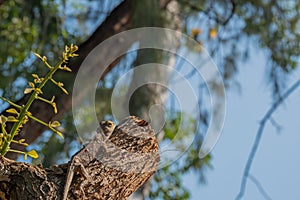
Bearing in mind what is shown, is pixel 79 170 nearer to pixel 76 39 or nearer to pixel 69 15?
pixel 76 39

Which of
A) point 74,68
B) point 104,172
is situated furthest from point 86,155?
point 74,68

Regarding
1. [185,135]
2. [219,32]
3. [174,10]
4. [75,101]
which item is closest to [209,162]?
[185,135]

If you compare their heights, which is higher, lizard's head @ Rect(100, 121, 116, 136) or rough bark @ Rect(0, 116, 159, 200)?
lizard's head @ Rect(100, 121, 116, 136)

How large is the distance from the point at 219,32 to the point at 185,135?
17.3 inches

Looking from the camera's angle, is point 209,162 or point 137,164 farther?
point 209,162

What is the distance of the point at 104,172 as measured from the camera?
853 mm

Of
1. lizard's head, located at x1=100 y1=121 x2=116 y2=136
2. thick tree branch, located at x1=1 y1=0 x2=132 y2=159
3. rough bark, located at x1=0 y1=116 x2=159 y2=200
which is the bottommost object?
rough bark, located at x1=0 y1=116 x2=159 y2=200

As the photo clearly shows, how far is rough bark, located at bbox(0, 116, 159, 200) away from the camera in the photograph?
81 cm

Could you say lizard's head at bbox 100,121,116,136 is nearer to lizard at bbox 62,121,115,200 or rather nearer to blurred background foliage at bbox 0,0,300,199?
lizard at bbox 62,121,115,200

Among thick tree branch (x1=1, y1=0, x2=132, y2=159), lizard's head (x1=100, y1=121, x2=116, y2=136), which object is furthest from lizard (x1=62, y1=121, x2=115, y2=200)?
thick tree branch (x1=1, y1=0, x2=132, y2=159)

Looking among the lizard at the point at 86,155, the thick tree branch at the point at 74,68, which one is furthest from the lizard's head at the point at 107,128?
the thick tree branch at the point at 74,68

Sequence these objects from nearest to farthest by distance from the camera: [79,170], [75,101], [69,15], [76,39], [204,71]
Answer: [79,170]
[204,71]
[75,101]
[76,39]
[69,15]

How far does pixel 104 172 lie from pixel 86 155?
0.03 m

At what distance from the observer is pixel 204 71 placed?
6.73ft
